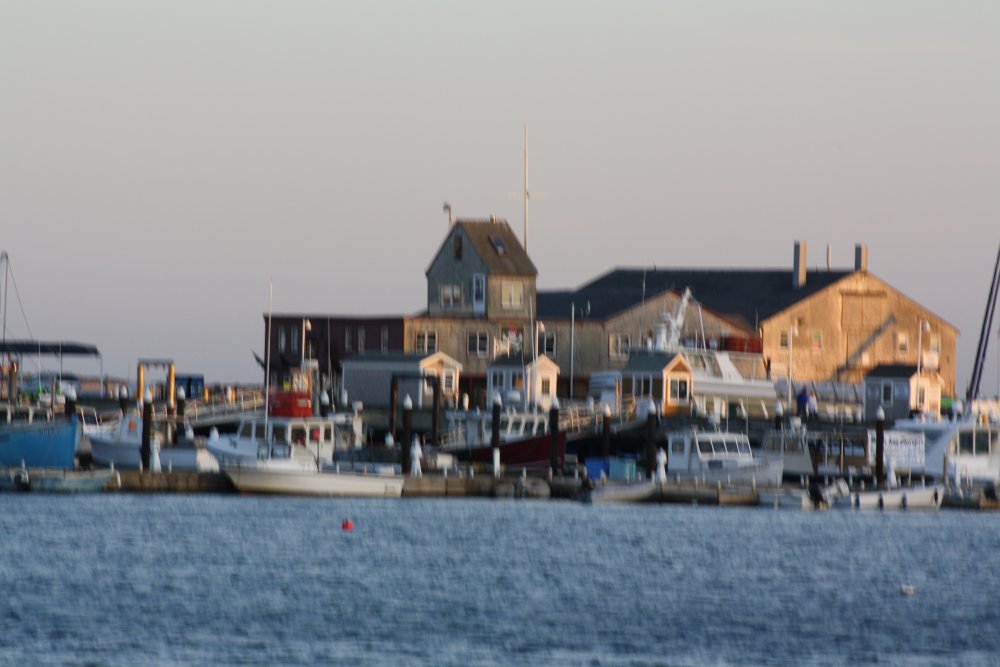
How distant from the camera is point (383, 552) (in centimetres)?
5609

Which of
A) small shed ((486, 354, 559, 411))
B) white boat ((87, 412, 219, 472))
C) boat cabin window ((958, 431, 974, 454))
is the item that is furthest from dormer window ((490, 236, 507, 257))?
boat cabin window ((958, 431, 974, 454))

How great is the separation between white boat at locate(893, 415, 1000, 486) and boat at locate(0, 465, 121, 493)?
29.7 m

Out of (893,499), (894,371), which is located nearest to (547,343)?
(894,371)

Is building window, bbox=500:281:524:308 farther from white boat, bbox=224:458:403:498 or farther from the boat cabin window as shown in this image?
white boat, bbox=224:458:403:498

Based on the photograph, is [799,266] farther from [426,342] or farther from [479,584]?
[479,584]

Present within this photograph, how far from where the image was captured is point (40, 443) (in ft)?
243

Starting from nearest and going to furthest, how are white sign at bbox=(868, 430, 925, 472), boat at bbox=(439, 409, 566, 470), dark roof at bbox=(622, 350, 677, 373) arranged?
white sign at bbox=(868, 430, 925, 472) < boat at bbox=(439, 409, 566, 470) < dark roof at bbox=(622, 350, 677, 373)

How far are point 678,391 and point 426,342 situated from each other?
14833 millimetres

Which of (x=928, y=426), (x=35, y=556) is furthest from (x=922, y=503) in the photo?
(x=35, y=556)

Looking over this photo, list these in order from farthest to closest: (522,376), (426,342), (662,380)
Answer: (426,342)
(522,376)
(662,380)

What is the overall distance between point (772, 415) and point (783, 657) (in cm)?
5475

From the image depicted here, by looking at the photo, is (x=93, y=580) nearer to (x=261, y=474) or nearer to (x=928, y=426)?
(x=261, y=474)

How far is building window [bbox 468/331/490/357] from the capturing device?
10175 centimetres

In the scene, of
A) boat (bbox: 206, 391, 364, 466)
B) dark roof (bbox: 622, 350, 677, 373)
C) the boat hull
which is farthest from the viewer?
dark roof (bbox: 622, 350, 677, 373)
